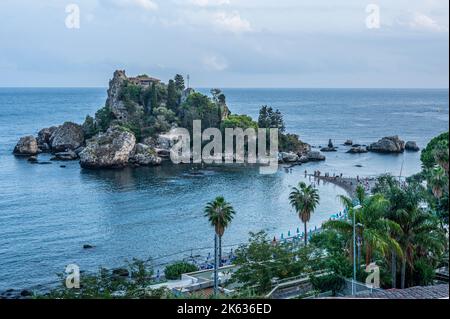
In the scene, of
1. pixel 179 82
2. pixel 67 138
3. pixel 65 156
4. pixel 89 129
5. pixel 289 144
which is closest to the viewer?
pixel 65 156

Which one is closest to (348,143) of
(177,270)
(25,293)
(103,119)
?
(103,119)

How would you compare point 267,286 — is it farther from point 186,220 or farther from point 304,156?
point 304,156

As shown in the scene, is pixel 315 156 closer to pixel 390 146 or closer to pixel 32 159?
pixel 390 146

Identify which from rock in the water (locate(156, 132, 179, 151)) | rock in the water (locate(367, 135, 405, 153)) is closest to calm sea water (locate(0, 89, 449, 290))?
rock in the water (locate(367, 135, 405, 153))

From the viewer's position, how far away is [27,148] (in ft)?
275

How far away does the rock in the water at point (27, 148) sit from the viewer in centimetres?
8369

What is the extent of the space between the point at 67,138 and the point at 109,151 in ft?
48.1

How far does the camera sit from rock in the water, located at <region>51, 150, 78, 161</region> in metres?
78.5

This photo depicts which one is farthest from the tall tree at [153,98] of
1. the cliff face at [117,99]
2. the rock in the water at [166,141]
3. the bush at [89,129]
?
the bush at [89,129]

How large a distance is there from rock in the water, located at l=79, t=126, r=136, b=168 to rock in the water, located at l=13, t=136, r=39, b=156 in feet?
Result: 43.6

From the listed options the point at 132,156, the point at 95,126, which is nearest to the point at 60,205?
the point at 132,156

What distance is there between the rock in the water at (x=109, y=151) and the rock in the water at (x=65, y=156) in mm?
5134
